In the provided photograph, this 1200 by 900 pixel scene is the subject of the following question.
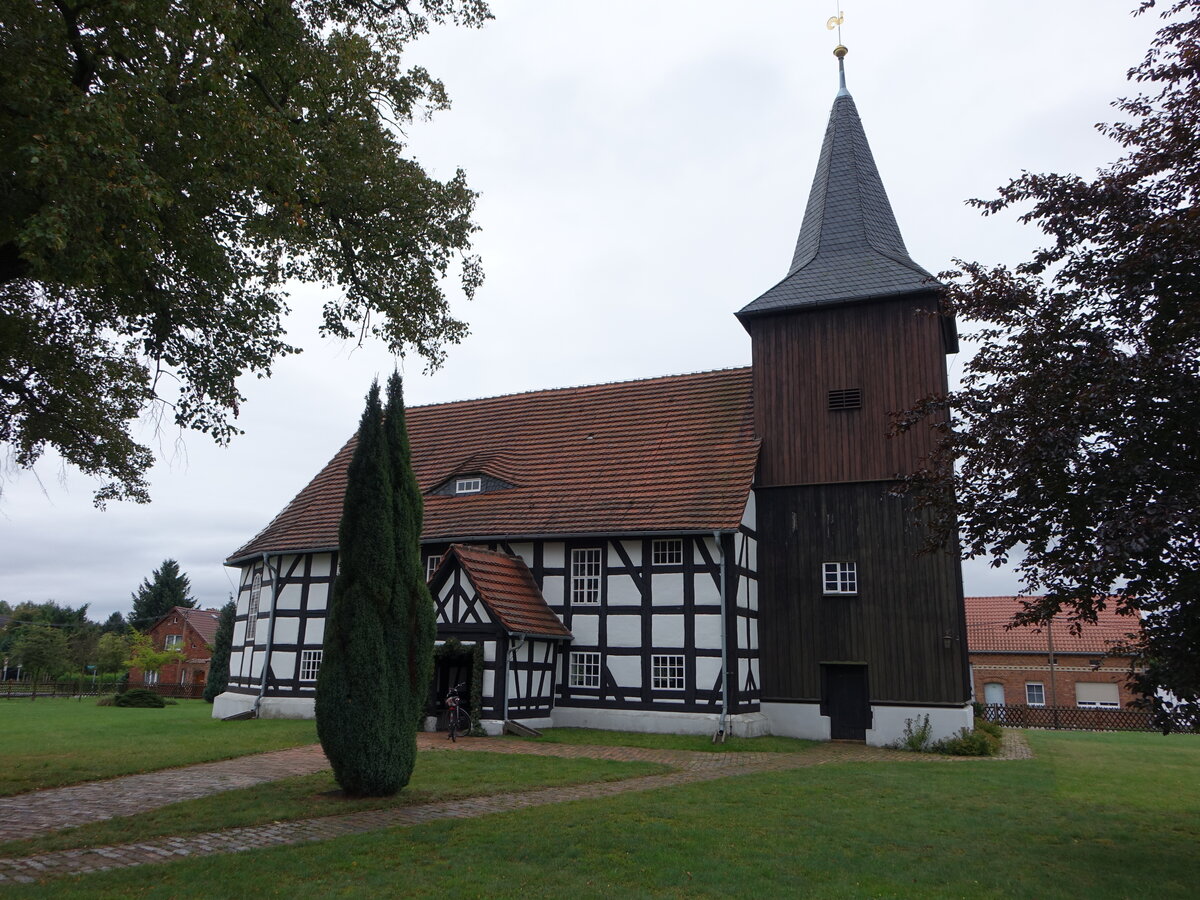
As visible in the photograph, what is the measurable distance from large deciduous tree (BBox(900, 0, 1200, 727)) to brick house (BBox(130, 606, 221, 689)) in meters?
56.9

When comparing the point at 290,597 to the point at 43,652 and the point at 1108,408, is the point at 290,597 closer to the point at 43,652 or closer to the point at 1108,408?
the point at 1108,408

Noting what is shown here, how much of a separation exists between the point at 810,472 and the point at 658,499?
378 cm

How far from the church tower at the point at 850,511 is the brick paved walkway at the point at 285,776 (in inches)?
62.4

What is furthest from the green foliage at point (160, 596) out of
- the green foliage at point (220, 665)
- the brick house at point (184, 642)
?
the green foliage at point (220, 665)

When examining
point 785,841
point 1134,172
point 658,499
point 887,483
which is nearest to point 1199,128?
point 1134,172

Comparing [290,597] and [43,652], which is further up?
[290,597]

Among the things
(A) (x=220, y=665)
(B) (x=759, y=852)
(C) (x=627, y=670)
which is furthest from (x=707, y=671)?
(A) (x=220, y=665)

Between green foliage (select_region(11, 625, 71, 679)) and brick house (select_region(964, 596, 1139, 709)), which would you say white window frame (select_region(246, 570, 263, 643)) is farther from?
brick house (select_region(964, 596, 1139, 709))

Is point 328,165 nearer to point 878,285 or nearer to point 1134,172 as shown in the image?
point 1134,172

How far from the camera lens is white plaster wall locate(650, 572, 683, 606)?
20250 millimetres

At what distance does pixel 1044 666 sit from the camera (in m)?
39.9

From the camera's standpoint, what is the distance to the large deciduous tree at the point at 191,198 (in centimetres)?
776

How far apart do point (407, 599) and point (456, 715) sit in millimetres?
7279

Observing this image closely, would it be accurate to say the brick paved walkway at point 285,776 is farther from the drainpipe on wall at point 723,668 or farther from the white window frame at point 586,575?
the white window frame at point 586,575
